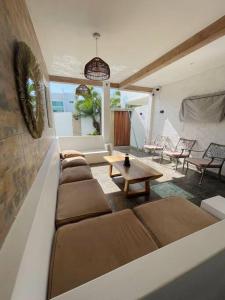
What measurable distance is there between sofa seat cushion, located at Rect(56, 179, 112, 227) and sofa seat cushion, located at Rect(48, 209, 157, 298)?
14 centimetres

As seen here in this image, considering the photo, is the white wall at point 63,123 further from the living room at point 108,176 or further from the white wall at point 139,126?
the living room at point 108,176

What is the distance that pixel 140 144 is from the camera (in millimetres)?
6250

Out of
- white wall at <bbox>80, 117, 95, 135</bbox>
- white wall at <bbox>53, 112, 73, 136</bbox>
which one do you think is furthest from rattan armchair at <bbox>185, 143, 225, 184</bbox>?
white wall at <bbox>53, 112, 73, 136</bbox>

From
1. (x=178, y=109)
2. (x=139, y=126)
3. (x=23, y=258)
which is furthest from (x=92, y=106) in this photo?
(x=23, y=258)

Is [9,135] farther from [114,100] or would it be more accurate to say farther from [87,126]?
[87,126]

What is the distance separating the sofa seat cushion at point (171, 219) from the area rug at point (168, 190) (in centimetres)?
98

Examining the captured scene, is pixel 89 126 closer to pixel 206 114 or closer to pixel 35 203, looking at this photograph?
pixel 206 114

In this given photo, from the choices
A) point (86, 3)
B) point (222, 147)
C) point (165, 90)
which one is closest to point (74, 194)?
point (86, 3)

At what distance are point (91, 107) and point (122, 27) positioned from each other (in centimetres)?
476

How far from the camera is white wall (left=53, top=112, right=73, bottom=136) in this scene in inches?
296

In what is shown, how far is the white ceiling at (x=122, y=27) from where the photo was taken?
5.20 ft

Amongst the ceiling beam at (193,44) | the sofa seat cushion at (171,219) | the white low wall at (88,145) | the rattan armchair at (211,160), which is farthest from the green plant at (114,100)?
the sofa seat cushion at (171,219)

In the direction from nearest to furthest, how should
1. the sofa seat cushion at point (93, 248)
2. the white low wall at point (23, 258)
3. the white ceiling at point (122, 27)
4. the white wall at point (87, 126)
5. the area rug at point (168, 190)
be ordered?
the white low wall at point (23, 258), the sofa seat cushion at point (93, 248), the white ceiling at point (122, 27), the area rug at point (168, 190), the white wall at point (87, 126)

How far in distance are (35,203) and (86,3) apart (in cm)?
212
